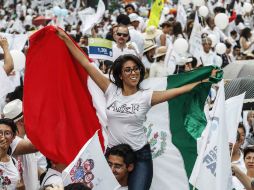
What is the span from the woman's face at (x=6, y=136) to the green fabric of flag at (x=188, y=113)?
58.6 inches

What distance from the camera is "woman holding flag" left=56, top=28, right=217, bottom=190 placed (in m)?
6.49

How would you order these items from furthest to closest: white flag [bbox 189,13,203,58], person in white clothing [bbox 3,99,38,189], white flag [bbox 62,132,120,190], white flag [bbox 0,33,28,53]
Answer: white flag [bbox 189,13,203,58], white flag [bbox 0,33,28,53], person in white clothing [bbox 3,99,38,189], white flag [bbox 62,132,120,190]

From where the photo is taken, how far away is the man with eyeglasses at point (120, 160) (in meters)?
6.34

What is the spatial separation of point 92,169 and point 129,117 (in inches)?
40.7

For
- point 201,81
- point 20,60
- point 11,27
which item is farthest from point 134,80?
point 11,27

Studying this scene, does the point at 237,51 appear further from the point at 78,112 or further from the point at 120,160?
the point at 120,160

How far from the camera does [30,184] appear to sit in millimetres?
6605

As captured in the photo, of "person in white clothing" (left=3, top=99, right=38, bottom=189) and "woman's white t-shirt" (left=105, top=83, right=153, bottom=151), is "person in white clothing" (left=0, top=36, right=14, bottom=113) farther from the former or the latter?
"woman's white t-shirt" (left=105, top=83, right=153, bottom=151)

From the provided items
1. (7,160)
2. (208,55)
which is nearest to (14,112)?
(7,160)

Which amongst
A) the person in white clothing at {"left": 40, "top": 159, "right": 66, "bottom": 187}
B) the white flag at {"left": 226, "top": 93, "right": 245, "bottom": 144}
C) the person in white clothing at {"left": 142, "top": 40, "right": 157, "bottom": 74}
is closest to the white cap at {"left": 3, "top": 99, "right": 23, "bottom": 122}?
the person in white clothing at {"left": 40, "top": 159, "right": 66, "bottom": 187}

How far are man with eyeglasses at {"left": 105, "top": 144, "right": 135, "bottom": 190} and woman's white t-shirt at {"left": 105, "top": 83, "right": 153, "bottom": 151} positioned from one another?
13cm

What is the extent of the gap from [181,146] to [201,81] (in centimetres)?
75

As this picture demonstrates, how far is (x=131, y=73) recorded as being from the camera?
21.5 feet

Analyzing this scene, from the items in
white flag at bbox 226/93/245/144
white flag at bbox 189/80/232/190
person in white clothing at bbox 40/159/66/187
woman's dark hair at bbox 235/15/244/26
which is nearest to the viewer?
white flag at bbox 189/80/232/190
